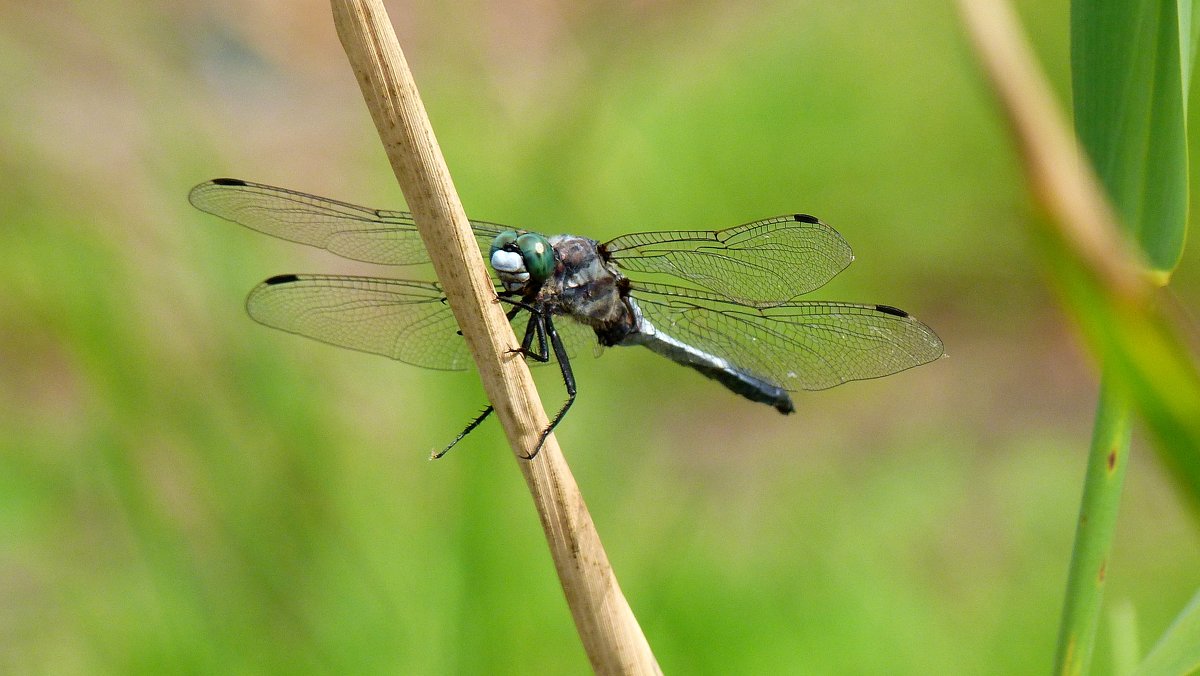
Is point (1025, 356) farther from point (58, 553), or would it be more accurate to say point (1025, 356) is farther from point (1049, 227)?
point (1049, 227)

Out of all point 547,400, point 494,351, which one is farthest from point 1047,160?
point 547,400

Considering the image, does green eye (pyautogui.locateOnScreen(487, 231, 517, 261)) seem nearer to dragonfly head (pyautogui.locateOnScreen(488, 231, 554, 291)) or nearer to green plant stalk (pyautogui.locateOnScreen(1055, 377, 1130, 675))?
dragonfly head (pyautogui.locateOnScreen(488, 231, 554, 291))

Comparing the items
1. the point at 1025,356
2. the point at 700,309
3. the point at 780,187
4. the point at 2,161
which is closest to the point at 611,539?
the point at 700,309

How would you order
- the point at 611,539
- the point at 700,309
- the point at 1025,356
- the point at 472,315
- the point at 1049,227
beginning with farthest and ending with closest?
the point at 1025,356 < the point at 611,539 < the point at 700,309 < the point at 472,315 < the point at 1049,227

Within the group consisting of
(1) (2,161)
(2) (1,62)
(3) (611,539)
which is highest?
(2) (1,62)

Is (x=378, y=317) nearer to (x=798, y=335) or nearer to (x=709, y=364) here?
(x=709, y=364)

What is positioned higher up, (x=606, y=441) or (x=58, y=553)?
(x=606, y=441)
